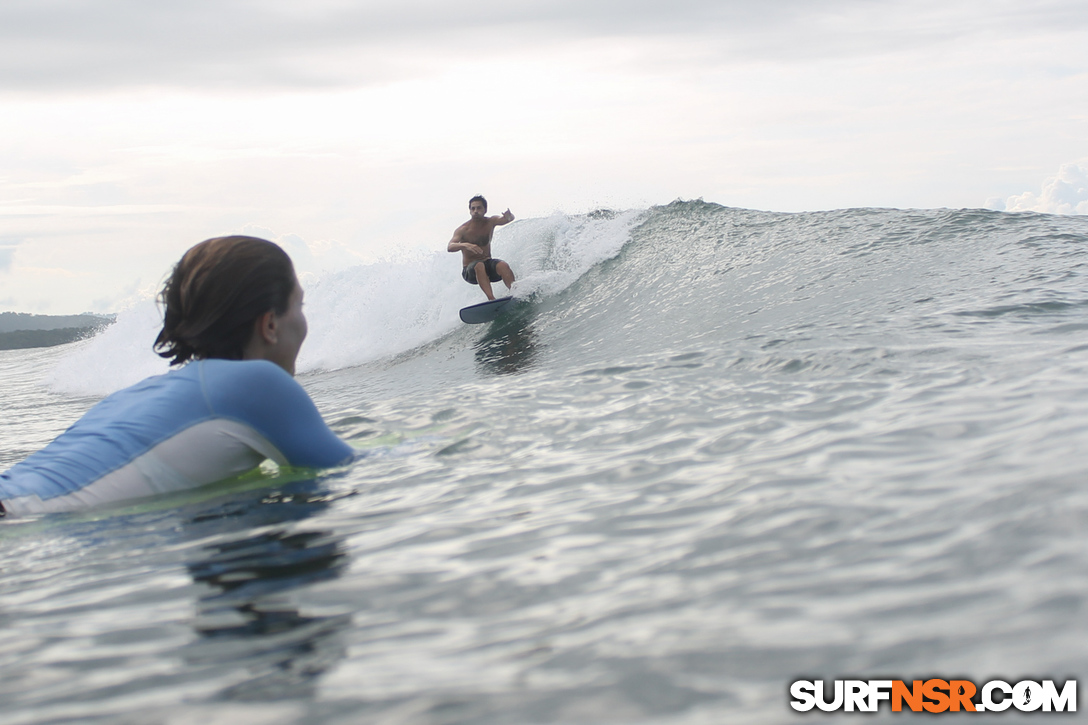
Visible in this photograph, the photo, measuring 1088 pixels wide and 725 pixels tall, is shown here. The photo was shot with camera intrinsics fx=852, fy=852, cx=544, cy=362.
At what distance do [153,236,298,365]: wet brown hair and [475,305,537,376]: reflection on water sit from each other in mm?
4118

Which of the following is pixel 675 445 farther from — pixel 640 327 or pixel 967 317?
pixel 640 327

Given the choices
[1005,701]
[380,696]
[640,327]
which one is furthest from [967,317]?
[380,696]

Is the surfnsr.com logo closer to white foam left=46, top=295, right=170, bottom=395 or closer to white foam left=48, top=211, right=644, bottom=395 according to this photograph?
white foam left=48, top=211, right=644, bottom=395

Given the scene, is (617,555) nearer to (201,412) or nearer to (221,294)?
(201,412)

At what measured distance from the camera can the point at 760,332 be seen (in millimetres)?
6539

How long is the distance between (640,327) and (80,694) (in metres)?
7.29

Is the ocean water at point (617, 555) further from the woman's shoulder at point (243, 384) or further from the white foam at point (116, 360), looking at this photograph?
the white foam at point (116, 360)

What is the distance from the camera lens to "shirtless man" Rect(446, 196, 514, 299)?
12297mm

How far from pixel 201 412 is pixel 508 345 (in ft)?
22.2

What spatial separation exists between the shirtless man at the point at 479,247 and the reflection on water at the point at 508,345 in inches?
35.0

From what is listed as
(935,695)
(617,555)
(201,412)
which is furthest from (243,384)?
(935,695)

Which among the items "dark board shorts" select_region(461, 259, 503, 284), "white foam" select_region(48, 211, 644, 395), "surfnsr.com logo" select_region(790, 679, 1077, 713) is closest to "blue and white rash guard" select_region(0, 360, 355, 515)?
"surfnsr.com logo" select_region(790, 679, 1077, 713)

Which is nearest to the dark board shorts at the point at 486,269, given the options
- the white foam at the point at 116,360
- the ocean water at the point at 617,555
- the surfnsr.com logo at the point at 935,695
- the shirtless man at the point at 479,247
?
the shirtless man at the point at 479,247

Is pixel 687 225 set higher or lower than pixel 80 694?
higher
